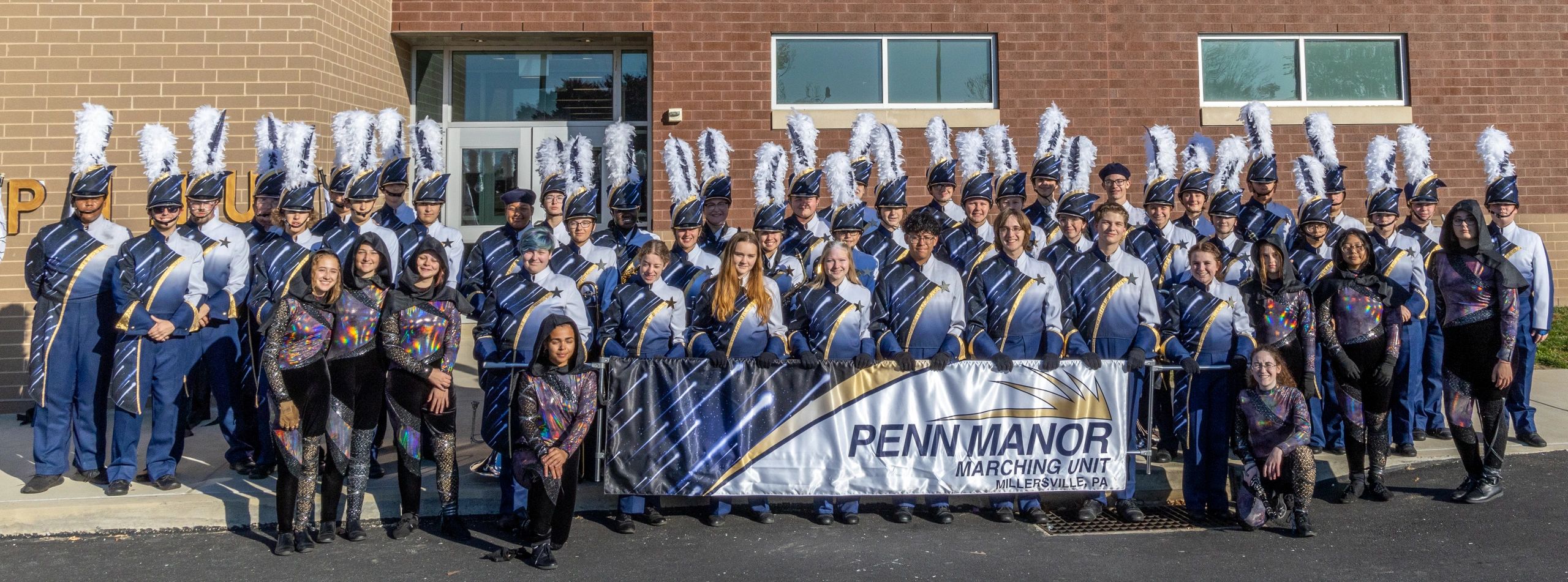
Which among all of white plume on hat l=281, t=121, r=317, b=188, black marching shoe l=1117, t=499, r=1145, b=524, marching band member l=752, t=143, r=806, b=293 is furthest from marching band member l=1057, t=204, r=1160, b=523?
white plume on hat l=281, t=121, r=317, b=188

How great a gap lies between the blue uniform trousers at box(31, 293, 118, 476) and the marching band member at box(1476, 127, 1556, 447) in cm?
877

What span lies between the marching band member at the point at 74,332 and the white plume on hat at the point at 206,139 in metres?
0.93

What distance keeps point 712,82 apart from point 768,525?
256 inches

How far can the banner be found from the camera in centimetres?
598

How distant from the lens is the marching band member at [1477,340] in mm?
6367

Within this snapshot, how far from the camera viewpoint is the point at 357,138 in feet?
26.1

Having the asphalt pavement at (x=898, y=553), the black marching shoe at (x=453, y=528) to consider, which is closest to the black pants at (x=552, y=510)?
the asphalt pavement at (x=898, y=553)

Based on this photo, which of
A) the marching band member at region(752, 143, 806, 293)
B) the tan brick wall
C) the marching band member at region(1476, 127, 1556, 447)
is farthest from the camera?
the tan brick wall

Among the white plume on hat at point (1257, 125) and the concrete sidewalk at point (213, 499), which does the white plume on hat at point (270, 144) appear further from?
the white plume on hat at point (1257, 125)


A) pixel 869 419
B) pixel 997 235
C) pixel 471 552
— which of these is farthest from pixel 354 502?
pixel 997 235

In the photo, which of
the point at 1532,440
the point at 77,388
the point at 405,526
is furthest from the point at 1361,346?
the point at 77,388

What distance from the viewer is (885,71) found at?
38.3ft

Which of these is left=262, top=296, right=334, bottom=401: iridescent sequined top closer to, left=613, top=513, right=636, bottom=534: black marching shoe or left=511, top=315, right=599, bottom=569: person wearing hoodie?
left=511, top=315, right=599, bottom=569: person wearing hoodie

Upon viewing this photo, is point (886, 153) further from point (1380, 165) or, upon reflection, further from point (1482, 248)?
point (1482, 248)
